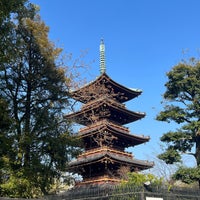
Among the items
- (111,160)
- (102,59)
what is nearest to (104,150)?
(111,160)

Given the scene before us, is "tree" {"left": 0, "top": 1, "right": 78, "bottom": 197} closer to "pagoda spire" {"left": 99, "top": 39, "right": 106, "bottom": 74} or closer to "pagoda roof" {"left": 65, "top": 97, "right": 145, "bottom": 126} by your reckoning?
"pagoda roof" {"left": 65, "top": 97, "right": 145, "bottom": 126}

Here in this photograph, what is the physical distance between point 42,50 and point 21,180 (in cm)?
759

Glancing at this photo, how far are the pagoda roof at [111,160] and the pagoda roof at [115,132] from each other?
202 cm

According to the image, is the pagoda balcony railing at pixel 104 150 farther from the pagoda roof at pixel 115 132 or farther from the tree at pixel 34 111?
the tree at pixel 34 111

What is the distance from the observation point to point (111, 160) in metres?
30.5

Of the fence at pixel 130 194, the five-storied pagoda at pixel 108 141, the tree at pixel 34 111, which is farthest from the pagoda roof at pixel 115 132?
the fence at pixel 130 194

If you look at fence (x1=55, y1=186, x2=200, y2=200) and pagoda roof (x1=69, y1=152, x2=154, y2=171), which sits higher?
pagoda roof (x1=69, y1=152, x2=154, y2=171)

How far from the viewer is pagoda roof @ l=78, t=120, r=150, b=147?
31.1 m

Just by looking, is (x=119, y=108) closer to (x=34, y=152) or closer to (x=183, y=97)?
(x=183, y=97)

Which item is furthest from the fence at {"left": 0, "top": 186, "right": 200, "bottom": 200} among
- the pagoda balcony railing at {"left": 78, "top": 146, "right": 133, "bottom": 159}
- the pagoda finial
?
the pagoda finial

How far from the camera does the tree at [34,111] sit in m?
17.1

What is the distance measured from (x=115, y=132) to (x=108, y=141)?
1.43 m

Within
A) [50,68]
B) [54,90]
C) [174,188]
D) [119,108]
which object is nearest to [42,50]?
[50,68]

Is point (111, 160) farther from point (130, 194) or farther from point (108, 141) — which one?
point (130, 194)
